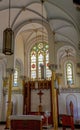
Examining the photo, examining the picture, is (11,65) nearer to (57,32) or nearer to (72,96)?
(57,32)

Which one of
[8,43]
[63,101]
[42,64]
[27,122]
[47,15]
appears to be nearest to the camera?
[8,43]

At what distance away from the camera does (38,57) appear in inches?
938

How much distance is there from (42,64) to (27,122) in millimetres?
9518

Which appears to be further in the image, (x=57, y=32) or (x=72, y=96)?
(x=72, y=96)

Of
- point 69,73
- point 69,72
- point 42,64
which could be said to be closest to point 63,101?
point 69,73

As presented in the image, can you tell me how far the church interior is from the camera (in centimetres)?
1447

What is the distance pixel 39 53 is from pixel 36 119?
15.0 meters

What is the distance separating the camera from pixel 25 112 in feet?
66.0

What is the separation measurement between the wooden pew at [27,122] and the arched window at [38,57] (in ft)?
44.8

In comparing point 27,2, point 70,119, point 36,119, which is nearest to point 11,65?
point 27,2

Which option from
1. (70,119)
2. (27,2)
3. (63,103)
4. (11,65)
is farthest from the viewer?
(63,103)

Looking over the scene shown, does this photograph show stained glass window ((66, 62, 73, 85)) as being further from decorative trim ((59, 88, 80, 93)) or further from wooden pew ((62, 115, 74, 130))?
wooden pew ((62, 115, 74, 130))

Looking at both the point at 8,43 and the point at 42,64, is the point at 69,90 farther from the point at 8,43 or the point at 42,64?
the point at 8,43

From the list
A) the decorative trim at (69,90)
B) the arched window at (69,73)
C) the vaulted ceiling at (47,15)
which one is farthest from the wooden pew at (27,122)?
the arched window at (69,73)
